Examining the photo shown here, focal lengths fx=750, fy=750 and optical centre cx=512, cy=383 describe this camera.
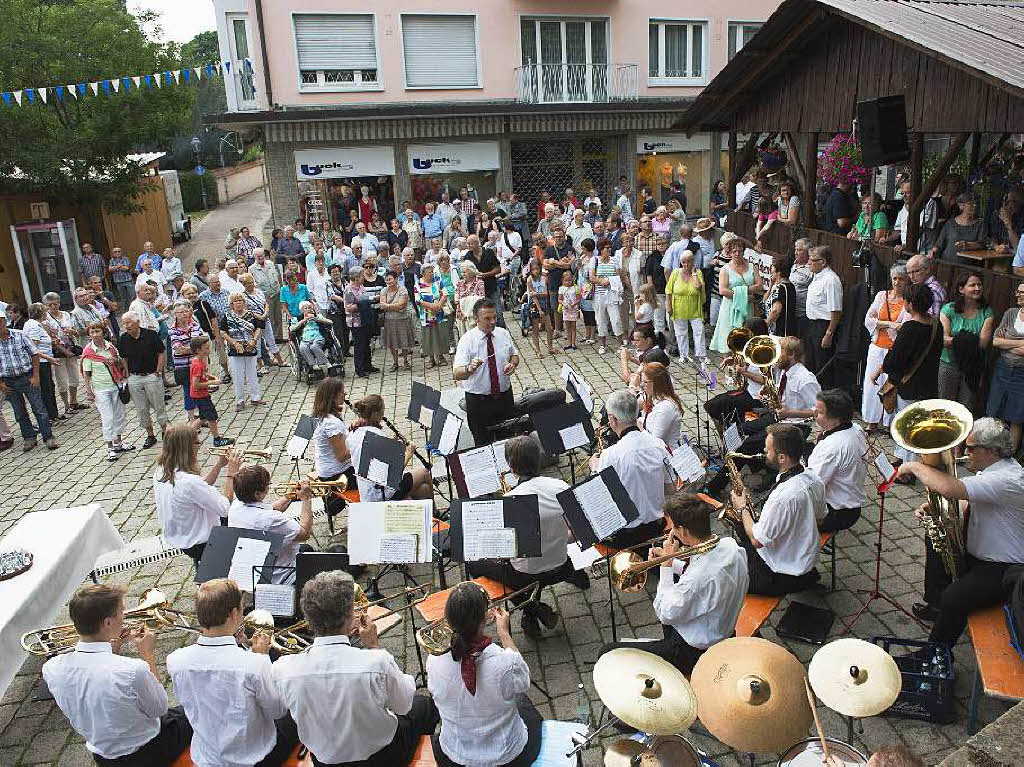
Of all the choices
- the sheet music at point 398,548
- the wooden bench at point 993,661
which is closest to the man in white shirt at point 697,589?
the wooden bench at point 993,661

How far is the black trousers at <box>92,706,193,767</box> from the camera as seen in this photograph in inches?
162

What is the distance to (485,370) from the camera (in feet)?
26.7

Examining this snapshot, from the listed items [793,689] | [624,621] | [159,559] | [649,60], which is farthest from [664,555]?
[649,60]

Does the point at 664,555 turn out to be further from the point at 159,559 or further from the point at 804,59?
the point at 804,59

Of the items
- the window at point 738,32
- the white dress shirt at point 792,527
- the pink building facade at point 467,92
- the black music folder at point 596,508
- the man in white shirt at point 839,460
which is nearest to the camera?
the black music folder at point 596,508

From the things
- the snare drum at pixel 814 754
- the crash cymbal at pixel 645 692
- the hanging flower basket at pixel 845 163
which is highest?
the hanging flower basket at pixel 845 163

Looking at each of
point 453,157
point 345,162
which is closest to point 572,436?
point 345,162

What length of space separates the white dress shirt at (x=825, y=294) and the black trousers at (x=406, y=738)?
707 centimetres

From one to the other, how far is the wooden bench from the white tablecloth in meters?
5.97

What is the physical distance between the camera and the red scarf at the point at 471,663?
3.68 metres

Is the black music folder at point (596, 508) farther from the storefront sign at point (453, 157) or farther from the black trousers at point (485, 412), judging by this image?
the storefront sign at point (453, 157)

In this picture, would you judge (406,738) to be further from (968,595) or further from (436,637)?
(968,595)

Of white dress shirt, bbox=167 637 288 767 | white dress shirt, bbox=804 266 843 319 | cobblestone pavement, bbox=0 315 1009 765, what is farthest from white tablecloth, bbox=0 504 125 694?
white dress shirt, bbox=804 266 843 319

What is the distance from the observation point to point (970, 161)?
11.5 meters
